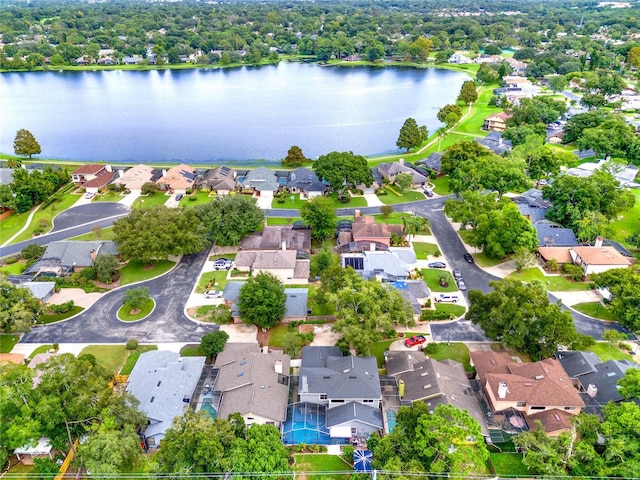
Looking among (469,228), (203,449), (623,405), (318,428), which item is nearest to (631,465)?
(623,405)

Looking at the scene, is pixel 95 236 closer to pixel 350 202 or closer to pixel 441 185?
pixel 350 202

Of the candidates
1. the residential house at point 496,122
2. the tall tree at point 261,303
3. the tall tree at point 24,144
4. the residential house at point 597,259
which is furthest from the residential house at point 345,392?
the residential house at point 496,122

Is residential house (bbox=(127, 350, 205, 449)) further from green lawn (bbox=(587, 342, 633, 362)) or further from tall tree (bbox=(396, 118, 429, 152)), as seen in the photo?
tall tree (bbox=(396, 118, 429, 152))

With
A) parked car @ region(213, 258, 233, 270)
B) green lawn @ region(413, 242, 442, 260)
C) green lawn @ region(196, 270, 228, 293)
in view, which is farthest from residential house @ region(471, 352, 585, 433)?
parked car @ region(213, 258, 233, 270)

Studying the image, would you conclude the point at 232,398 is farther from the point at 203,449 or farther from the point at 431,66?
the point at 431,66

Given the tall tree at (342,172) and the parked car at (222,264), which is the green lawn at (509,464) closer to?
the parked car at (222,264)

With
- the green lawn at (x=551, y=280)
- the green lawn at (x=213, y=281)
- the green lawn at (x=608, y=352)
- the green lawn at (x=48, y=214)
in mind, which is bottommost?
the green lawn at (x=551, y=280)

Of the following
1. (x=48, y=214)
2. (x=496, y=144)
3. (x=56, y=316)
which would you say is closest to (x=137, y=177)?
(x=48, y=214)

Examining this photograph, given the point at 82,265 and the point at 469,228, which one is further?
the point at 469,228
